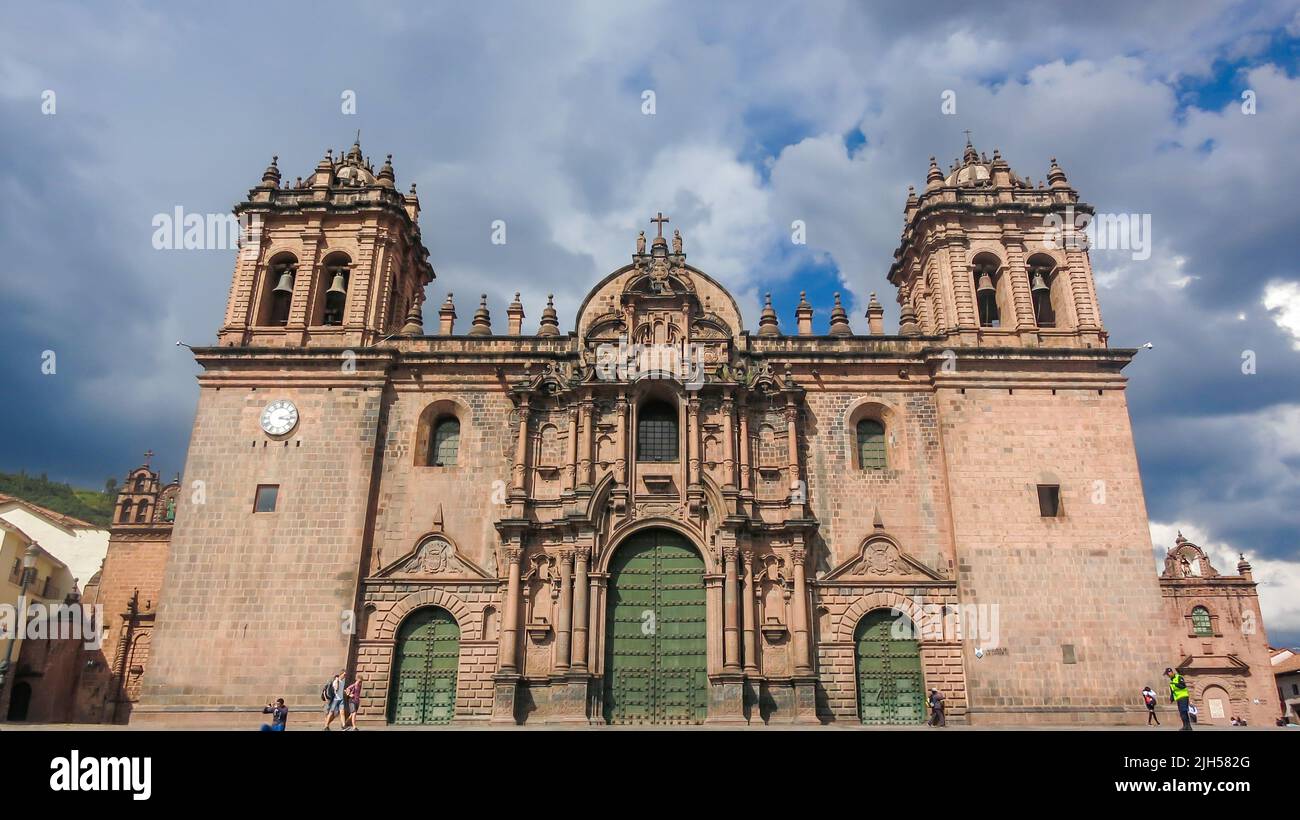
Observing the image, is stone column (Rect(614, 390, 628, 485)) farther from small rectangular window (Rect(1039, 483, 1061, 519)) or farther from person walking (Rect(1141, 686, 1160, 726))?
person walking (Rect(1141, 686, 1160, 726))

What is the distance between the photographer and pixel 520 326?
2566 centimetres

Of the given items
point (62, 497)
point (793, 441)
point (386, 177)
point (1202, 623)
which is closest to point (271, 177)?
point (386, 177)

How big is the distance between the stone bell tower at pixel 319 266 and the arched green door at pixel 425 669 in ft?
28.0

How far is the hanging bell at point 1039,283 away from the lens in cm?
2556

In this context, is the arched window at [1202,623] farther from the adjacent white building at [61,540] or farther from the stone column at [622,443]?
the adjacent white building at [61,540]

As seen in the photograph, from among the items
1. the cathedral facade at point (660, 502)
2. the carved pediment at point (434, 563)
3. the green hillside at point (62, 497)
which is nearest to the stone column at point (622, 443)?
the cathedral facade at point (660, 502)

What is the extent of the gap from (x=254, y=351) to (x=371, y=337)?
328cm

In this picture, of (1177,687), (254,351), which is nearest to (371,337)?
(254,351)

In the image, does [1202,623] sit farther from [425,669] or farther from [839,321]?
[425,669]

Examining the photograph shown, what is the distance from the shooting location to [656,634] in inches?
839

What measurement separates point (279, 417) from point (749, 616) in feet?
→ 46.5

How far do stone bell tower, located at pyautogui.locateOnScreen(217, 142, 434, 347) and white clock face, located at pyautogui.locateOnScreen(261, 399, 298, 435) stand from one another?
197cm

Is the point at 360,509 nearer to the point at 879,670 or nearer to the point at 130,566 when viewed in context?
the point at 879,670

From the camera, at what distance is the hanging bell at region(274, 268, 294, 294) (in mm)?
25531
